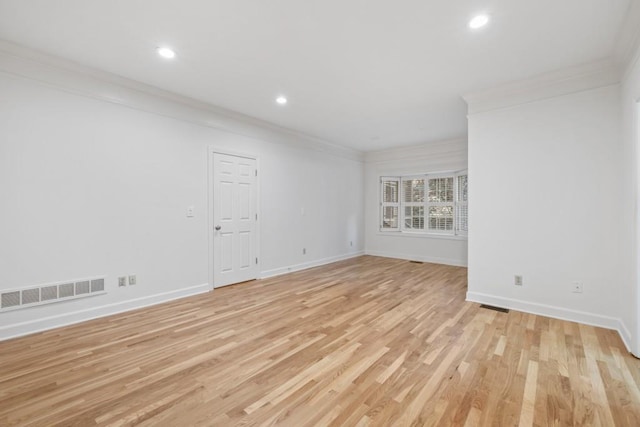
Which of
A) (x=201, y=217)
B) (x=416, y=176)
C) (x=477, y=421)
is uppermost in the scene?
(x=416, y=176)

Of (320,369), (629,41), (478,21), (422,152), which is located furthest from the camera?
(422,152)

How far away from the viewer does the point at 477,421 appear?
1601mm

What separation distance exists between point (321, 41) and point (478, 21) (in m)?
1.28

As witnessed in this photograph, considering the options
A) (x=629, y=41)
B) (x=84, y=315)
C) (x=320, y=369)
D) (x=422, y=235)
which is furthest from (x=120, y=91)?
Answer: (x=422, y=235)

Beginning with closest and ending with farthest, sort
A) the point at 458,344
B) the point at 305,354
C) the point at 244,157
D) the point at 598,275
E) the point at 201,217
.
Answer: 1. the point at 305,354
2. the point at 458,344
3. the point at 598,275
4. the point at 201,217
5. the point at 244,157

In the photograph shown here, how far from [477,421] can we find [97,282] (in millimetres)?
3709

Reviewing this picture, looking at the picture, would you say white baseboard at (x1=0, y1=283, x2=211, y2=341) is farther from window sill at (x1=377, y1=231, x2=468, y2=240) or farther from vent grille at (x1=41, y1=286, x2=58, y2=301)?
window sill at (x1=377, y1=231, x2=468, y2=240)

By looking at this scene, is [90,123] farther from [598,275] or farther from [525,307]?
[598,275]

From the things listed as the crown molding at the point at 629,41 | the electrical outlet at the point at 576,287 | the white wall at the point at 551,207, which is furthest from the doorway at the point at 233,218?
the crown molding at the point at 629,41

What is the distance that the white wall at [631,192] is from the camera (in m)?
2.29

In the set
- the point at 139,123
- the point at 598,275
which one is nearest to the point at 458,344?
the point at 598,275

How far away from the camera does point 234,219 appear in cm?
447

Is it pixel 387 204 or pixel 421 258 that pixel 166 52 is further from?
pixel 421 258

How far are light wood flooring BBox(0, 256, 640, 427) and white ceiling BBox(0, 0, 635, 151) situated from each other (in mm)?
2705
